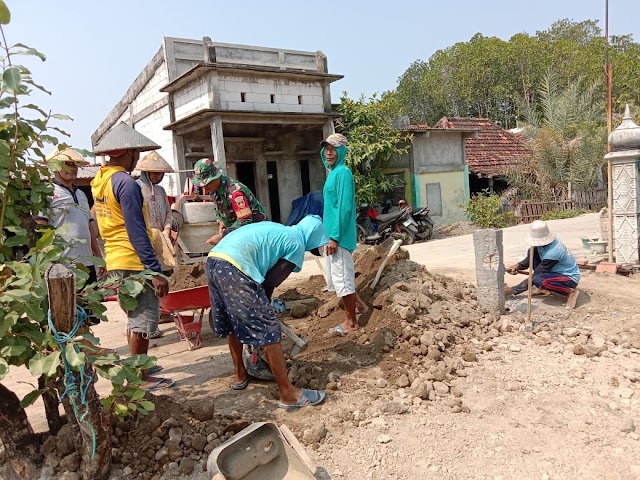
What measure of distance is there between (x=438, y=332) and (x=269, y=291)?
161 cm

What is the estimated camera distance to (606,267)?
20.9 ft

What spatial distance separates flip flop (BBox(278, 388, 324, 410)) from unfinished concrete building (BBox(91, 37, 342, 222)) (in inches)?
304

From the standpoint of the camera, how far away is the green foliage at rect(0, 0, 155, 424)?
1.90 metres

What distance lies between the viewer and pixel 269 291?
3.48 m

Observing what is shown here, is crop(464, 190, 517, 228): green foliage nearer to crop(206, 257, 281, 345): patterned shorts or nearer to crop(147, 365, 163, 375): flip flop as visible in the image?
crop(147, 365, 163, 375): flip flop

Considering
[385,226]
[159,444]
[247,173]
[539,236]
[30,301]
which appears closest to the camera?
[30,301]

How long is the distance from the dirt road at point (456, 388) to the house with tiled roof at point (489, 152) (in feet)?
40.6

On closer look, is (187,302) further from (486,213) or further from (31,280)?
(486,213)

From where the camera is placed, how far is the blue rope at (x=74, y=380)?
1996 mm

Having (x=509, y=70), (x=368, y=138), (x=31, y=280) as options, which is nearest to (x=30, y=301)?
(x=31, y=280)

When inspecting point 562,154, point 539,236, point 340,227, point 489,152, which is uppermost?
point 489,152

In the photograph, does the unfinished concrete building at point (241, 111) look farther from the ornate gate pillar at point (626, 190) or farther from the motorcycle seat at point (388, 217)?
the ornate gate pillar at point (626, 190)

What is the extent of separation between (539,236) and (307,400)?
126 inches

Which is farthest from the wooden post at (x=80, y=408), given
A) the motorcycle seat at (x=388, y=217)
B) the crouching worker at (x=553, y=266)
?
the motorcycle seat at (x=388, y=217)
